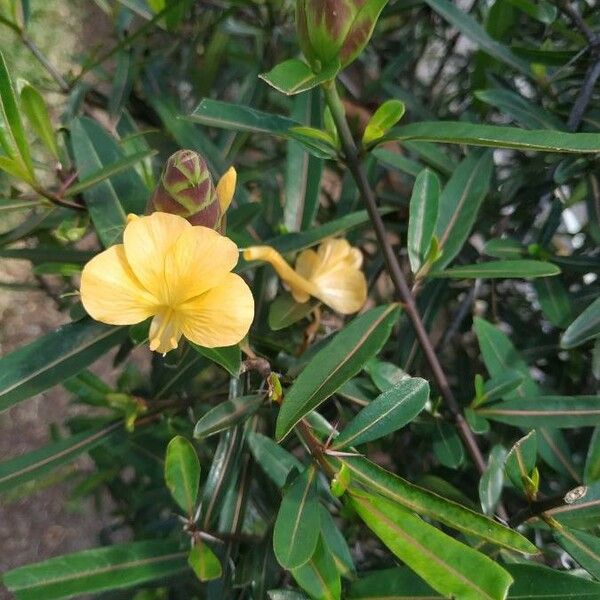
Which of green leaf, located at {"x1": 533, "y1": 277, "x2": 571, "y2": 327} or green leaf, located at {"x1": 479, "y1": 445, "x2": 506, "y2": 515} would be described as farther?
green leaf, located at {"x1": 533, "y1": 277, "x2": 571, "y2": 327}

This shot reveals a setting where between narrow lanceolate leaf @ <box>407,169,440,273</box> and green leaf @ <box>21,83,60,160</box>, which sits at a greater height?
green leaf @ <box>21,83,60,160</box>

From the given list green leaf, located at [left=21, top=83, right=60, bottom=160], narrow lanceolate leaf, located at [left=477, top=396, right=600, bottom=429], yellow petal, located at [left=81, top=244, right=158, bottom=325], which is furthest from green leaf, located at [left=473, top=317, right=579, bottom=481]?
green leaf, located at [left=21, top=83, right=60, bottom=160]

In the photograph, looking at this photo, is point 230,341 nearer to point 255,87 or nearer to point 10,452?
point 255,87

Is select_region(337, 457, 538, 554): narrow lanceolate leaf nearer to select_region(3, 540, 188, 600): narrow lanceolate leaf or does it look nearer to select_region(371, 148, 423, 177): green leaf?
select_region(3, 540, 188, 600): narrow lanceolate leaf

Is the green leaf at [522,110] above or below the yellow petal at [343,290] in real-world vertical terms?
above

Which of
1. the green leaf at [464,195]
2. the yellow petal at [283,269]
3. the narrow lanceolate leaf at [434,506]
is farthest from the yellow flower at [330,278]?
the narrow lanceolate leaf at [434,506]

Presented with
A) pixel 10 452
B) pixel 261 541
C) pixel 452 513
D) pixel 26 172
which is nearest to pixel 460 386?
pixel 261 541

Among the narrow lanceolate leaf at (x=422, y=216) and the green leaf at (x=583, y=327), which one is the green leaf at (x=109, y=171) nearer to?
the narrow lanceolate leaf at (x=422, y=216)
